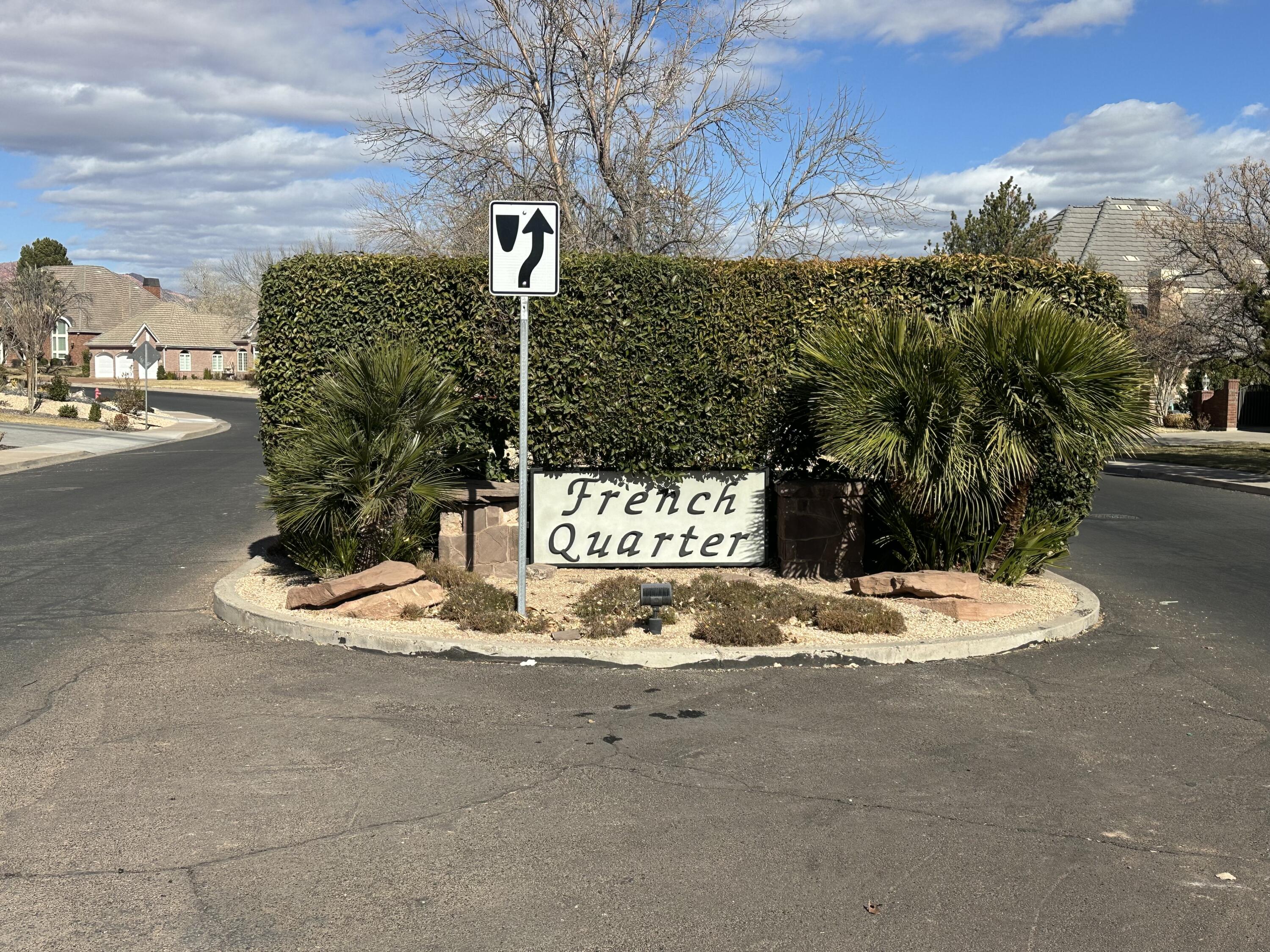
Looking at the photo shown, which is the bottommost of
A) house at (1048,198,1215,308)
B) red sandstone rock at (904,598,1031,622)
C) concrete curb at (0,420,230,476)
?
concrete curb at (0,420,230,476)

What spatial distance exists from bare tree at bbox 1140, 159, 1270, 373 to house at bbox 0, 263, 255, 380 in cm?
7491

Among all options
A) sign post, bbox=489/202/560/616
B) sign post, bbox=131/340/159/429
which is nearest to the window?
sign post, bbox=131/340/159/429

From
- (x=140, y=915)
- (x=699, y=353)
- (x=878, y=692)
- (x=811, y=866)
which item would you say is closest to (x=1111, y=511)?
(x=699, y=353)

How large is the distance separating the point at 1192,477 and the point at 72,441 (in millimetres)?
28486

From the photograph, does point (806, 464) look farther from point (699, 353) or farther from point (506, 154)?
point (506, 154)

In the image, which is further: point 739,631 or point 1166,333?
point 1166,333

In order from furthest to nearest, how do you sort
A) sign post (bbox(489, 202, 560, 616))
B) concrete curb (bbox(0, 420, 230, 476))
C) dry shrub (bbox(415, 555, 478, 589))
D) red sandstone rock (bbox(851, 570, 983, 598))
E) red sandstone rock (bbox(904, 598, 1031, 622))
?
concrete curb (bbox(0, 420, 230, 476))
dry shrub (bbox(415, 555, 478, 589))
red sandstone rock (bbox(851, 570, 983, 598))
red sandstone rock (bbox(904, 598, 1031, 622))
sign post (bbox(489, 202, 560, 616))

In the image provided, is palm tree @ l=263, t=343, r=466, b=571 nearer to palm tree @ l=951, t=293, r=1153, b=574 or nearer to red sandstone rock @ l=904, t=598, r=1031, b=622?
red sandstone rock @ l=904, t=598, r=1031, b=622

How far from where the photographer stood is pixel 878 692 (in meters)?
6.90

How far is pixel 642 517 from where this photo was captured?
10.5 metres

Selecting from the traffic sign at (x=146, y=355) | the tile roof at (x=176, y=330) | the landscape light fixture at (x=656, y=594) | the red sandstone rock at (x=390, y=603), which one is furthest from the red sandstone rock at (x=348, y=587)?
the tile roof at (x=176, y=330)

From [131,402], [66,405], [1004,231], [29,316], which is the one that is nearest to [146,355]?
[131,402]

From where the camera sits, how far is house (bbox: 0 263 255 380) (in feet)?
283

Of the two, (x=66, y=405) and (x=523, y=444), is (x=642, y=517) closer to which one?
(x=523, y=444)
